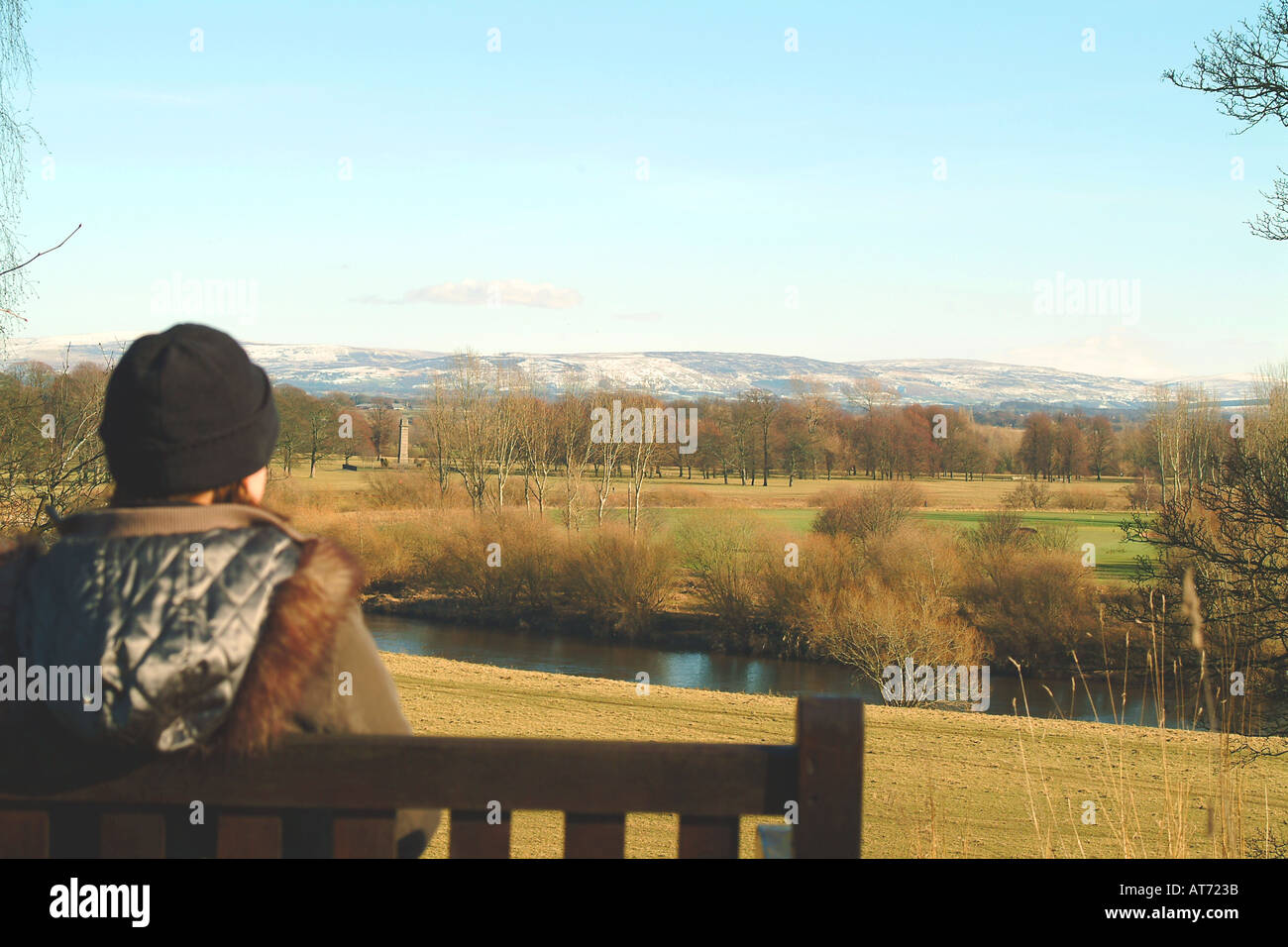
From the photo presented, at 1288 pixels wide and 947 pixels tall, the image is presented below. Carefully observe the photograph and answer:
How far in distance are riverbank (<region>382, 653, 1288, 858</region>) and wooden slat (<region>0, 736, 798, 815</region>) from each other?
8178 mm

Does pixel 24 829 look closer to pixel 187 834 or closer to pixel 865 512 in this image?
pixel 187 834

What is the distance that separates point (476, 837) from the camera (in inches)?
65.9

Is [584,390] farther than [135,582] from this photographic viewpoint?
Yes

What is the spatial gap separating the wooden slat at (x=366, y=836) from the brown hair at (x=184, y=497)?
0.56 m

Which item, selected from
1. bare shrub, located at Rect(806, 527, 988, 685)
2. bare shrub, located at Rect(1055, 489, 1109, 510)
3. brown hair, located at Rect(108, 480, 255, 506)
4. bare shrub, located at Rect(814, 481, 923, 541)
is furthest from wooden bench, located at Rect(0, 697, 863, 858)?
bare shrub, located at Rect(1055, 489, 1109, 510)

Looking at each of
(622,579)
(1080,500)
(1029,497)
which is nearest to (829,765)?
(622,579)

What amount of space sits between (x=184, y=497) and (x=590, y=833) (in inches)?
33.4

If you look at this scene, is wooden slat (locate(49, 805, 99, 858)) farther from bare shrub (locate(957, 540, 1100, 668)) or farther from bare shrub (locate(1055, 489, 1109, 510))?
bare shrub (locate(1055, 489, 1109, 510))

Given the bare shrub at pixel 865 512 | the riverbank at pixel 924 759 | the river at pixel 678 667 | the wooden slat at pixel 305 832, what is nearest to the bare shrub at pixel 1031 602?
the river at pixel 678 667

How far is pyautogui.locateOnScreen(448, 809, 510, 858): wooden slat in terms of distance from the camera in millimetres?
1673

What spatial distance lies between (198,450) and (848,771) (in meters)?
1.14

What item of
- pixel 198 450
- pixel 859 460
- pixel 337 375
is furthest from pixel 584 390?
pixel 337 375

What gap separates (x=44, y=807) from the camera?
5.50 feet
